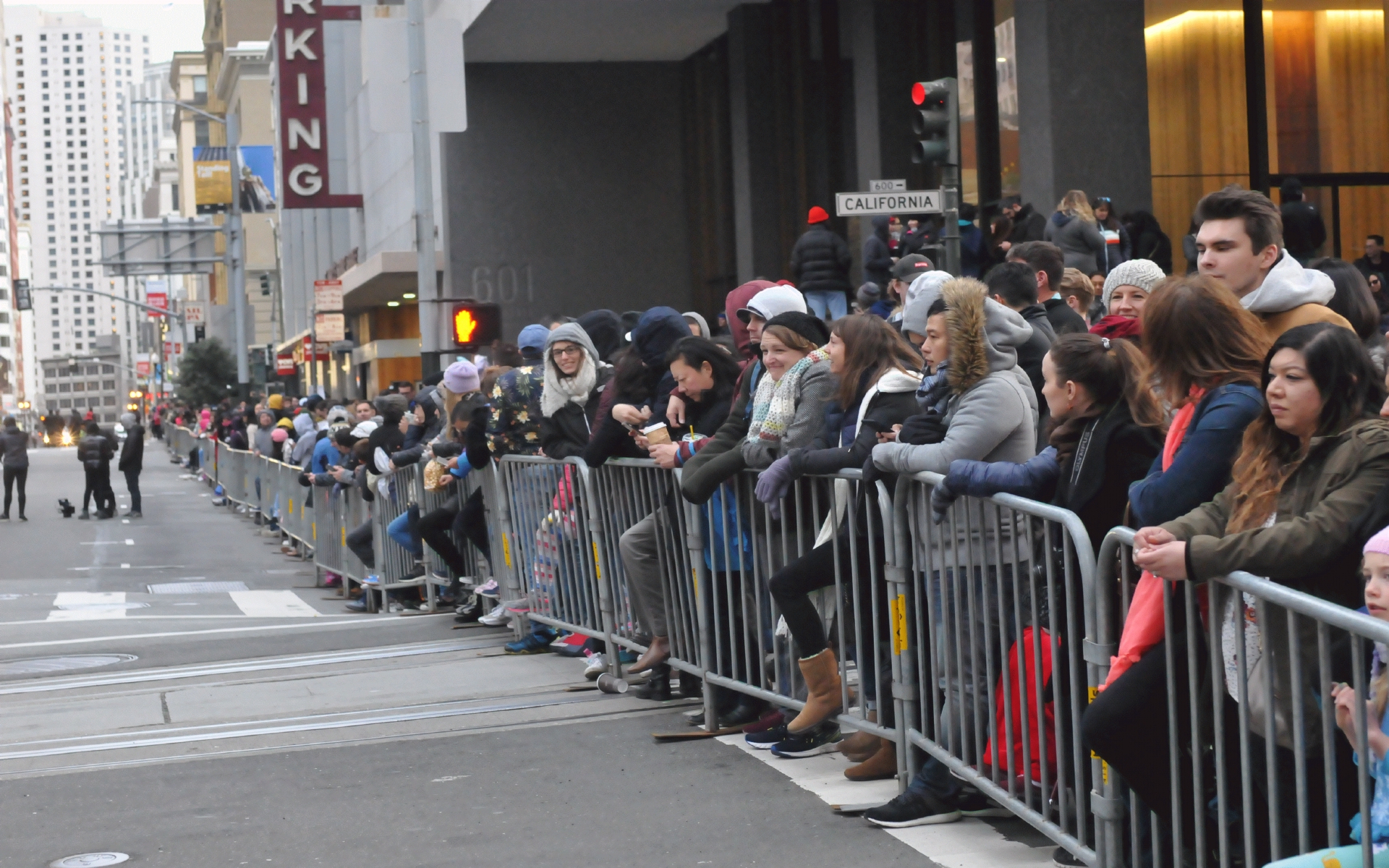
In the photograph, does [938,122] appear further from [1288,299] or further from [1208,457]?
[1208,457]

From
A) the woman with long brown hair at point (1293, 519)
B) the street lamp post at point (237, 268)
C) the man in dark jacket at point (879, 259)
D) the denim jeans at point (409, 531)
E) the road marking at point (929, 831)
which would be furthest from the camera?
the street lamp post at point (237, 268)

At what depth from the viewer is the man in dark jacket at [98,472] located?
33156 millimetres

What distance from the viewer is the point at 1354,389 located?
396 centimetres

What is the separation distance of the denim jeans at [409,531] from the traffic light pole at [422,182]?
18.6ft

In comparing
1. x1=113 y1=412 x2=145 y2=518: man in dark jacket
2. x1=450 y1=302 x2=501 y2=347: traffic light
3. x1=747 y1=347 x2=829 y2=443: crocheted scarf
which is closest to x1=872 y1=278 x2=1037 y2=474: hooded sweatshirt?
x1=747 y1=347 x2=829 y2=443: crocheted scarf

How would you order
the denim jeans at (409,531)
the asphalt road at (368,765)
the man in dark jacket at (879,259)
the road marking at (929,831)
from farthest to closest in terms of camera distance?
the man in dark jacket at (879,259) < the denim jeans at (409,531) < the asphalt road at (368,765) < the road marking at (929,831)

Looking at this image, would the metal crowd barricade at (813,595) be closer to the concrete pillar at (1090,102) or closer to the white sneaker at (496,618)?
the white sneaker at (496,618)

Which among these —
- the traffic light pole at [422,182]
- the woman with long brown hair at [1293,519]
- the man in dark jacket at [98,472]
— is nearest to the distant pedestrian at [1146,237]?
the traffic light pole at [422,182]

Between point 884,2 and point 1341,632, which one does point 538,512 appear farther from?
point 884,2

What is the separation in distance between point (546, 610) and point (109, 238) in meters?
59.9

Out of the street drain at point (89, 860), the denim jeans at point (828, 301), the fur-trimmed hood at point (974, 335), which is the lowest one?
the street drain at point (89, 860)

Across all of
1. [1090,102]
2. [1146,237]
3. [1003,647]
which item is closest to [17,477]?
[1090,102]

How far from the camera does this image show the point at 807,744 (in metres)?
6.87

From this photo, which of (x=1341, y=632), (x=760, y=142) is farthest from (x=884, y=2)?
(x=1341, y=632)
